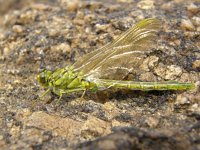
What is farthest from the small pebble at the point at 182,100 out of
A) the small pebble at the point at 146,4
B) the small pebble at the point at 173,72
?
the small pebble at the point at 146,4

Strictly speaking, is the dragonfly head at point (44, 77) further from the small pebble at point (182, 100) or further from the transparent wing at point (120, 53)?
the small pebble at point (182, 100)

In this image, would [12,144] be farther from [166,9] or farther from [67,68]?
[166,9]

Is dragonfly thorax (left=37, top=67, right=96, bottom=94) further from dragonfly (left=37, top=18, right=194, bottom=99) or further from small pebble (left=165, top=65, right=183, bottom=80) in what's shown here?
small pebble (left=165, top=65, right=183, bottom=80)

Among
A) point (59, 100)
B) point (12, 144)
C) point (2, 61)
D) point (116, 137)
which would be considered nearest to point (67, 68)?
point (59, 100)

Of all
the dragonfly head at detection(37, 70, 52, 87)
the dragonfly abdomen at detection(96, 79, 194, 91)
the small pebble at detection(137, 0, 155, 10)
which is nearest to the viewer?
the dragonfly abdomen at detection(96, 79, 194, 91)

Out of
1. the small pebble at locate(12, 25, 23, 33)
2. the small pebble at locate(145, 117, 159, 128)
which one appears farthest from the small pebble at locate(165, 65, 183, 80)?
the small pebble at locate(12, 25, 23, 33)

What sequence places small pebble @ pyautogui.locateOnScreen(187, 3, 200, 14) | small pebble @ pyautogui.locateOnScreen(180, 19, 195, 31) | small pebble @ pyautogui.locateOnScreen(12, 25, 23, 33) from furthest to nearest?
small pebble @ pyautogui.locateOnScreen(12, 25, 23, 33) → small pebble @ pyautogui.locateOnScreen(187, 3, 200, 14) → small pebble @ pyautogui.locateOnScreen(180, 19, 195, 31)
